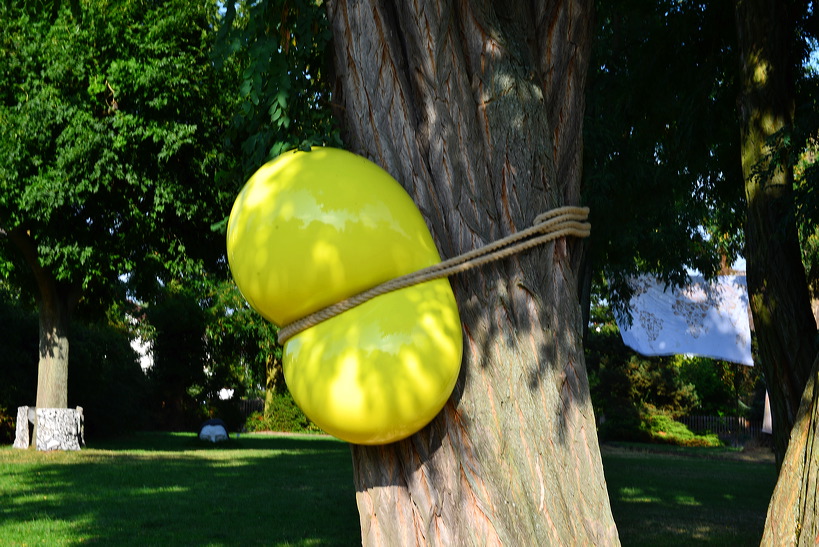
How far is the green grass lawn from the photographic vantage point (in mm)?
7531

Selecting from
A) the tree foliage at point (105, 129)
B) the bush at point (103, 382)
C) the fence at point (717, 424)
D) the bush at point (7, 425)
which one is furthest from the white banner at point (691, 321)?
the bush at point (7, 425)

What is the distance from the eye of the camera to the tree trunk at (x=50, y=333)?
1650 centimetres

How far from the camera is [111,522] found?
26.2 ft

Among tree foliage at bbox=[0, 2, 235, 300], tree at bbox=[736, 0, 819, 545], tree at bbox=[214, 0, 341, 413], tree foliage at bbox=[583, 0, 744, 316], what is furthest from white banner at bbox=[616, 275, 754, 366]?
tree at bbox=[214, 0, 341, 413]

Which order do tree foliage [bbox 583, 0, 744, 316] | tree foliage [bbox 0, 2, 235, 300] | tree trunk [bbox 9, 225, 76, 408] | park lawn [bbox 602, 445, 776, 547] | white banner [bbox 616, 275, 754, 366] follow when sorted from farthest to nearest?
white banner [bbox 616, 275, 754, 366] → tree trunk [bbox 9, 225, 76, 408] → tree foliage [bbox 0, 2, 235, 300] → tree foliage [bbox 583, 0, 744, 316] → park lawn [bbox 602, 445, 776, 547]

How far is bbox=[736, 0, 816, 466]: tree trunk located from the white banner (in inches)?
549

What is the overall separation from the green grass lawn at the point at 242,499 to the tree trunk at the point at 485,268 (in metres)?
5.15

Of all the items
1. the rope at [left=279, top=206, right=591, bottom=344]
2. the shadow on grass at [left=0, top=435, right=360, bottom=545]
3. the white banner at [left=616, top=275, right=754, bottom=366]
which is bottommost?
the shadow on grass at [left=0, top=435, right=360, bottom=545]

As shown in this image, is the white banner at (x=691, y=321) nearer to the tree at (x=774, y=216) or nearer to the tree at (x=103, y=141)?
the tree at (x=103, y=141)

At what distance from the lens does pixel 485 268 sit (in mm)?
2447

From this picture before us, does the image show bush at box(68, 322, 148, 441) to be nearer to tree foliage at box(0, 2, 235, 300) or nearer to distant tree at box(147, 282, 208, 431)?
distant tree at box(147, 282, 208, 431)

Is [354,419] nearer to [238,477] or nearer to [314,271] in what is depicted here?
[314,271]

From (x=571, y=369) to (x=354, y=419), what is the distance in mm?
695

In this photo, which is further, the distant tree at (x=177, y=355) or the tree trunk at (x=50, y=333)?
the distant tree at (x=177, y=355)
